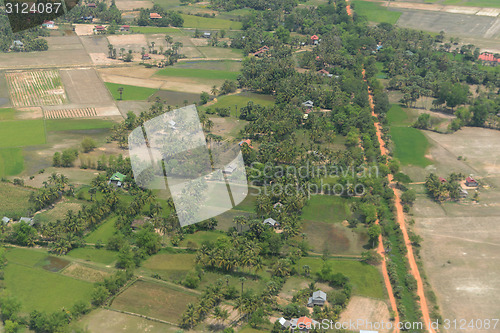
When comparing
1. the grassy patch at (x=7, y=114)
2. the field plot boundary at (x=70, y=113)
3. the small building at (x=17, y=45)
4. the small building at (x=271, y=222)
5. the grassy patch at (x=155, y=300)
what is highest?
the small building at (x=17, y=45)

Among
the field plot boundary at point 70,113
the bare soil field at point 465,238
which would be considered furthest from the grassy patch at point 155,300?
the field plot boundary at point 70,113

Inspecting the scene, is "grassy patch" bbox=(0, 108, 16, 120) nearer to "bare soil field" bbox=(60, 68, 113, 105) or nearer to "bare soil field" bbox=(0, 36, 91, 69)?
"bare soil field" bbox=(60, 68, 113, 105)

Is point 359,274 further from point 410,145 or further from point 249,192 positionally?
point 410,145

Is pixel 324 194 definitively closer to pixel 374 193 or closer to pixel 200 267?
pixel 374 193

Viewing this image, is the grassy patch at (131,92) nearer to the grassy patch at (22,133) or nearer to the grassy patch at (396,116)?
the grassy patch at (22,133)

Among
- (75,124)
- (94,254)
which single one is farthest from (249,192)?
(75,124)

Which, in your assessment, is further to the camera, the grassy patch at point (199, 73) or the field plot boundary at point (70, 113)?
the grassy patch at point (199, 73)
